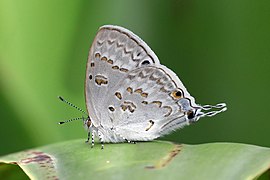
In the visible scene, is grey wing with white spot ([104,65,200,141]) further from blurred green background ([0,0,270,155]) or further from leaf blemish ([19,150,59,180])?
leaf blemish ([19,150,59,180])

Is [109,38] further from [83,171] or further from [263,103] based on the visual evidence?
[83,171]

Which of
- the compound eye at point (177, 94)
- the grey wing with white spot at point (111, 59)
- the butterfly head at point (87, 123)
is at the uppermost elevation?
the grey wing with white spot at point (111, 59)

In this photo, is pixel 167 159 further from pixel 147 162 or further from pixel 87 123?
pixel 87 123

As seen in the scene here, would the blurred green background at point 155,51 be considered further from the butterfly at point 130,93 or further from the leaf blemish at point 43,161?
the leaf blemish at point 43,161

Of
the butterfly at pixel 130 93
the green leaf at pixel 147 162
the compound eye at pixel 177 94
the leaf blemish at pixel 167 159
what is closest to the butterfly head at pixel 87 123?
the butterfly at pixel 130 93

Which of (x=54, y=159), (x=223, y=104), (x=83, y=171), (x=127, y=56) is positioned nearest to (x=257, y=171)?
(x=83, y=171)

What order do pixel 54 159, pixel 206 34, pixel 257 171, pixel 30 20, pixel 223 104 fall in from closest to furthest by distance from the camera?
pixel 257 171 < pixel 54 159 < pixel 223 104 < pixel 206 34 < pixel 30 20

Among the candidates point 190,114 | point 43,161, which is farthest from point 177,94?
point 43,161
